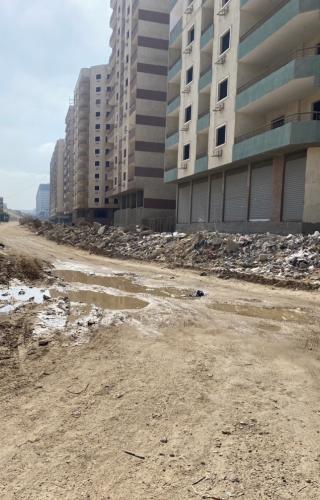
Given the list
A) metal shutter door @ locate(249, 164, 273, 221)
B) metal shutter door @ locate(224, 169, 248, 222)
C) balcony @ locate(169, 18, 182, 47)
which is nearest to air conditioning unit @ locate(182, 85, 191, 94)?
balcony @ locate(169, 18, 182, 47)

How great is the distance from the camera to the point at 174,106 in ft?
110

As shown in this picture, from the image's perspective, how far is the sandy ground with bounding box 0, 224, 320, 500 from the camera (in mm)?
2646

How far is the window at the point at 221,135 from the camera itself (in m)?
24.6

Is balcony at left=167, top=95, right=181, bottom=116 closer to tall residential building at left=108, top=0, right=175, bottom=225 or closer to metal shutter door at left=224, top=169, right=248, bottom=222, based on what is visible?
tall residential building at left=108, top=0, right=175, bottom=225

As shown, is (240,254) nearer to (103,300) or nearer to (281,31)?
(103,300)

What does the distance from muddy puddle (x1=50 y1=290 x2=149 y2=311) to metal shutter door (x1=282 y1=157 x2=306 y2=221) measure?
39.2 ft

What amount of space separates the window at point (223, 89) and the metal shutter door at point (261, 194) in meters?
6.23

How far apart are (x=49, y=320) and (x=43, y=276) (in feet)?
21.1

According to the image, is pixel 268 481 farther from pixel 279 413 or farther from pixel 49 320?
pixel 49 320

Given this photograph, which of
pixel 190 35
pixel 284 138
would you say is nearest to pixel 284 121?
pixel 284 138

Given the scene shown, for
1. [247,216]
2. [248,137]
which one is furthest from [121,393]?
[248,137]

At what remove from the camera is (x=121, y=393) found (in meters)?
4.12

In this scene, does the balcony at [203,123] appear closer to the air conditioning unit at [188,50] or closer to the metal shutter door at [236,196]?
the metal shutter door at [236,196]

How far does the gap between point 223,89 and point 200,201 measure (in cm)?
873
